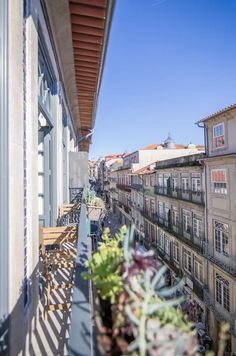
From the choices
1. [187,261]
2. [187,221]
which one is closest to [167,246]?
[187,261]

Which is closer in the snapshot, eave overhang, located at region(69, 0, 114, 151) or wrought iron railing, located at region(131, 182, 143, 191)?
eave overhang, located at region(69, 0, 114, 151)

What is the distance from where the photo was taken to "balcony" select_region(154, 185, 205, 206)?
17.4 m

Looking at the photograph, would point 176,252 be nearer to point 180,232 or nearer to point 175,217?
point 180,232

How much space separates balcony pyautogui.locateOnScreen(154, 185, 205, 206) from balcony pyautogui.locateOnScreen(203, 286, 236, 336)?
16.6ft

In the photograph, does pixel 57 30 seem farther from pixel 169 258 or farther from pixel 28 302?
pixel 169 258

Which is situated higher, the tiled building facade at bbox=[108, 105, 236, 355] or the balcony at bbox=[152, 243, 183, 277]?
the tiled building facade at bbox=[108, 105, 236, 355]

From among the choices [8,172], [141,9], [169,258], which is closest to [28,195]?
[8,172]

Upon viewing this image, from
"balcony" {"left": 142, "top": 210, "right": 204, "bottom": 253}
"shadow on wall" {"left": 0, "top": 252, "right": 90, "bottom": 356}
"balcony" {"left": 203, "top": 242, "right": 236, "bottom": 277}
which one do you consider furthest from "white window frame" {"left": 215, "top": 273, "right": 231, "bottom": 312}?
"shadow on wall" {"left": 0, "top": 252, "right": 90, "bottom": 356}

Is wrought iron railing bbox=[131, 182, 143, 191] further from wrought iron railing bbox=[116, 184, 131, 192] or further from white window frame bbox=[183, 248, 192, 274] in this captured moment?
white window frame bbox=[183, 248, 192, 274]

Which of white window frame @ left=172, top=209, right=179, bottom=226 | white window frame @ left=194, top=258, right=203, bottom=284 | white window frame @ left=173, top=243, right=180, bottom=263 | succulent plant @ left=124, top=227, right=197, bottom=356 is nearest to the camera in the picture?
succulent plant @ left=124, top=227, right=197, bottom=356

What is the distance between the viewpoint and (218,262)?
577 inches

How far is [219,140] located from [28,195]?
1335 centimetres

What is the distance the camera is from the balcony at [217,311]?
13.0 m

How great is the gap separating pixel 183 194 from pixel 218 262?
6169 millimetres
